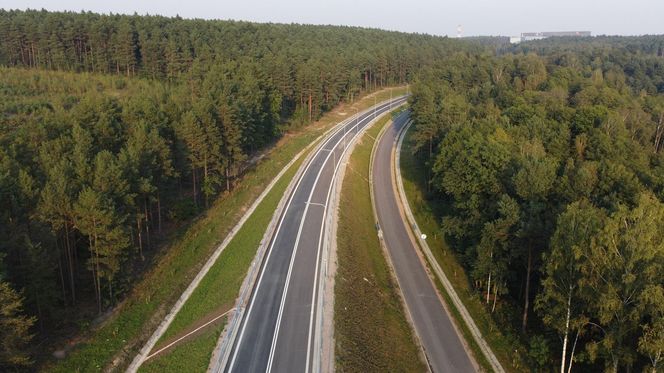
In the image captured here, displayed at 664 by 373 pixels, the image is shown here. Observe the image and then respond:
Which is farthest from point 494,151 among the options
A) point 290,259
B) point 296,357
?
point 296,357

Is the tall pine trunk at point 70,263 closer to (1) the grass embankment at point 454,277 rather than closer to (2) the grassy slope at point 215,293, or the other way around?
(2) the grassy slope at point 215,293

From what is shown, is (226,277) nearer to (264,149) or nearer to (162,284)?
(162,284)

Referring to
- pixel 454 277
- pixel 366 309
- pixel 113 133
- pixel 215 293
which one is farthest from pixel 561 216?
pixel 113 133

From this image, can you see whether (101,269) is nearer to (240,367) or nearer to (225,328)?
(225,328)

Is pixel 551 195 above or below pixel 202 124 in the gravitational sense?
below

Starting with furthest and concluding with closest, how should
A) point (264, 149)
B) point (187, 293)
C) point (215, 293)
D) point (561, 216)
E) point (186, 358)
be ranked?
point (264, 149), point (187, 293), point (215, 293), point (186, 358), point (561, 216)

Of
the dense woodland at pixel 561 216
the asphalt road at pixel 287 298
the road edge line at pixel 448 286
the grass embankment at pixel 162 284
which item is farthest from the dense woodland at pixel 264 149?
the asphalt road at pixel 287 298
